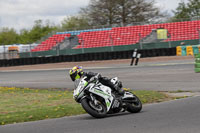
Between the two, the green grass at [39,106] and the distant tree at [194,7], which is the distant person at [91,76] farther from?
the distant tree at [194,7]

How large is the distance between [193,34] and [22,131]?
31642 mm

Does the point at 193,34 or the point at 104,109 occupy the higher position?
the point at 193,34

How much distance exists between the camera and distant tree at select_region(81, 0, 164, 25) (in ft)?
199

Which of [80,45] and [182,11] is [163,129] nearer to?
[80,45]

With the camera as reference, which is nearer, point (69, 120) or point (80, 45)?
point (69, 120)

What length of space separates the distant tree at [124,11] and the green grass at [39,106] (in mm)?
46808

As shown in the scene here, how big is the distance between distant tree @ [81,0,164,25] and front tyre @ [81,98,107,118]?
52.2m

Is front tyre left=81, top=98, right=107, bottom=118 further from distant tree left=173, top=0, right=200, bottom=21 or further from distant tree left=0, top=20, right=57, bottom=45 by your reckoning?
distant tree left=0, top=20, right=57, bottom=45

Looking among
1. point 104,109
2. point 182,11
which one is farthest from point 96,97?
point 182,11

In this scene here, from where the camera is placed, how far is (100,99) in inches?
356

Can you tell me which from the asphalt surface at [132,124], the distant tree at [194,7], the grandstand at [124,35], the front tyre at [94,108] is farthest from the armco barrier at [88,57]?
the distant tree at [194,7]

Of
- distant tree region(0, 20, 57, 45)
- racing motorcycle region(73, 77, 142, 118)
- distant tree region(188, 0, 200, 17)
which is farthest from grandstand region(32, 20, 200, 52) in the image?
distant tree region(0, 20, 57, 45)

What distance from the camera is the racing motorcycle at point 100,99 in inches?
345

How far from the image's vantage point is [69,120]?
9.06m
